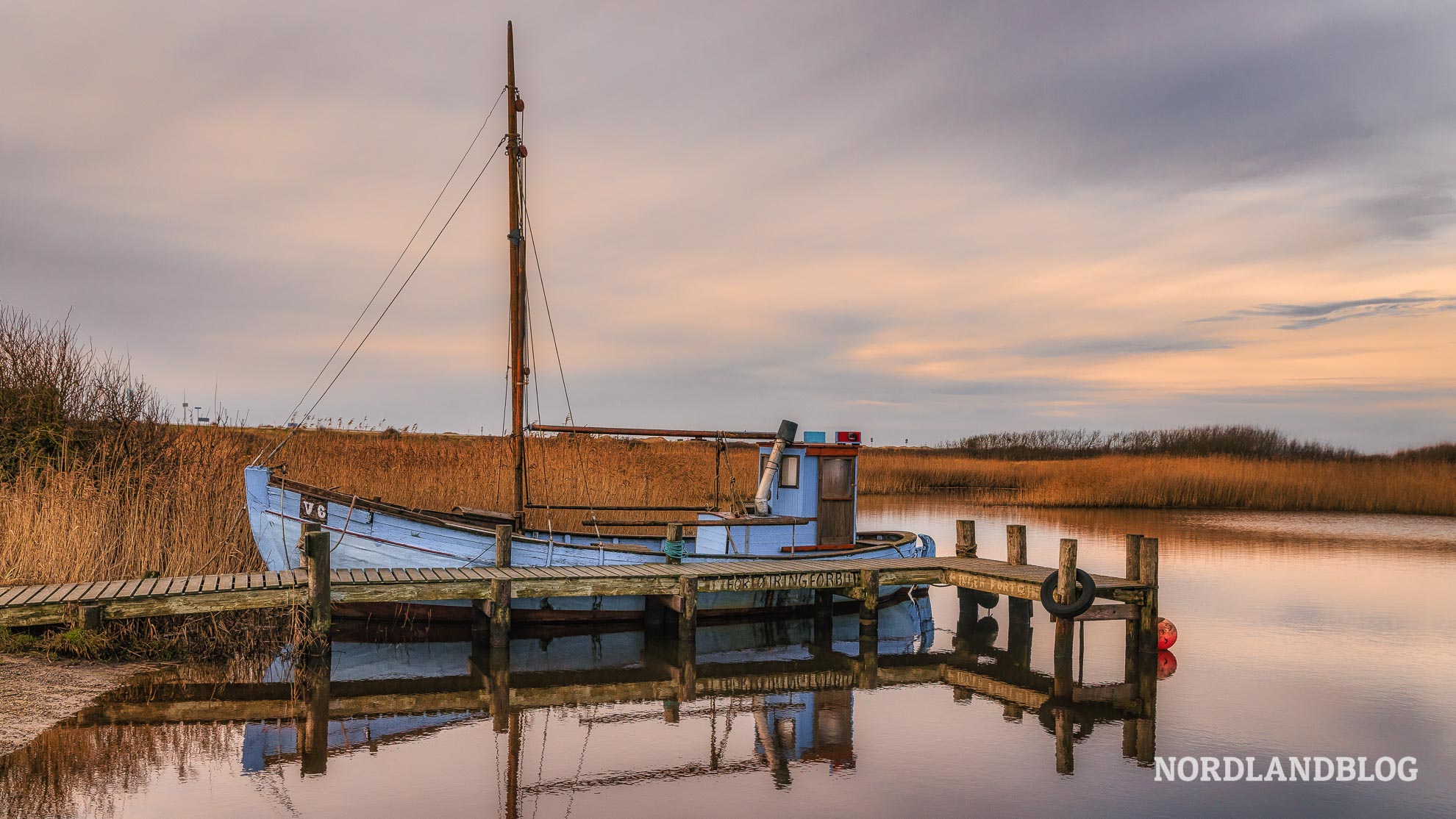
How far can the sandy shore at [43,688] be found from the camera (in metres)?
7.45

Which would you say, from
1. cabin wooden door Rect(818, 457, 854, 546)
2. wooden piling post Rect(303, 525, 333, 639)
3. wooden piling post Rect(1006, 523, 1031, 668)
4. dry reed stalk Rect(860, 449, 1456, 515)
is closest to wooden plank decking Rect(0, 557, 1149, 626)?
wooden piling post Rect(303, 525, 333, 639)

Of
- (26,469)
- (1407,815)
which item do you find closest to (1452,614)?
(1407,815)

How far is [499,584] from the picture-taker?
10.8 meters

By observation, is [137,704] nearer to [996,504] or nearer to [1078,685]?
[1078,685]

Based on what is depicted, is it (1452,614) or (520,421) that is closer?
(520,421)

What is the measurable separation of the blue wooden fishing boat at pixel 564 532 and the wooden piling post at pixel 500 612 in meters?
1.03

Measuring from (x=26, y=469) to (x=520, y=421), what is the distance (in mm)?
6008

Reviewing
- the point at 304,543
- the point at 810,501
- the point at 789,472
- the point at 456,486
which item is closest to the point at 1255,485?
the point at 810,501

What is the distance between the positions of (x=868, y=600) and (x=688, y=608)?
247 cm

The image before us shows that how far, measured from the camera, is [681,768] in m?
7.70

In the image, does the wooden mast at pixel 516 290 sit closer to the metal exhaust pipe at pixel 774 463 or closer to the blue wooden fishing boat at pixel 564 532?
the blue wooden fishing boat at pixel 564 532

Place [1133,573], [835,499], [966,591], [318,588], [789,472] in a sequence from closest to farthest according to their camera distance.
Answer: [318,588]
[1133,573]
[789,472]
[835,499]
[966,591]

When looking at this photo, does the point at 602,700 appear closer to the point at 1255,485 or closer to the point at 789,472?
the point at 789,472

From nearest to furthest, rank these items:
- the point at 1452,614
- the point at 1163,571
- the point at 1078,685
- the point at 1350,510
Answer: the point at 1078,685, the point at 1452,614, the point at 1163,571, the point at 1350,510
